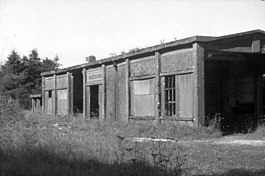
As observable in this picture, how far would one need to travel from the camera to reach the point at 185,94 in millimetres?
14133

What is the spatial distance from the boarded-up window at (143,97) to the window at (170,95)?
932 mm

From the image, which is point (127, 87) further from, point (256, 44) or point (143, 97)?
point (256, 44)

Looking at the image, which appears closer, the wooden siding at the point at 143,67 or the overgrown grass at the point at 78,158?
the overgrown grass at the point at 78,158

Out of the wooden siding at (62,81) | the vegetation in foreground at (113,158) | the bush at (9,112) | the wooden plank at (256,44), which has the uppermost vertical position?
the wooden plank at (256,44)

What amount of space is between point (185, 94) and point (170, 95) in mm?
1090

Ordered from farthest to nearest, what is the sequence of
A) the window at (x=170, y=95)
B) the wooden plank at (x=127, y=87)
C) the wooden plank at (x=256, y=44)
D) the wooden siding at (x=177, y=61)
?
1. the wooden plank at (x=127, y=87)
2. the window at (x=170, y=95)
3. the wooden plank at (x=256, y=44)
4. the wooden siding at (x=177, y=61)

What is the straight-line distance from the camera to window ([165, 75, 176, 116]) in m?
14.9

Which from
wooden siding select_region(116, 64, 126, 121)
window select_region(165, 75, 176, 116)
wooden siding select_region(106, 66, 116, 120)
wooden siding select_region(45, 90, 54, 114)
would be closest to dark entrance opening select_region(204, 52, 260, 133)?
window select_region(165, 75, 176, 116)

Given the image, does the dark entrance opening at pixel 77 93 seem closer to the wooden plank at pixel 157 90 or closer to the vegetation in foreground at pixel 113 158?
the wooden plank at pixel 157 90

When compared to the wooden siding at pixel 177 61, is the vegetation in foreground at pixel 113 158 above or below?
below

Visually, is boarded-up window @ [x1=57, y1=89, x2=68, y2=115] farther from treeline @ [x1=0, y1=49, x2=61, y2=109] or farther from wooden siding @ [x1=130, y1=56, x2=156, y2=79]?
treeline @ [x1=0, y1=49, x2=61, y2=109]

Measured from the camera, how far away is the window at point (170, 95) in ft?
48.9

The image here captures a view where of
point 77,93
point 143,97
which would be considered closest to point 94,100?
point 77,93

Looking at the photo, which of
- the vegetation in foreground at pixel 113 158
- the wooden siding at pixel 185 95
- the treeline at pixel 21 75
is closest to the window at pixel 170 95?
the wooden siding at pixel 185 95
